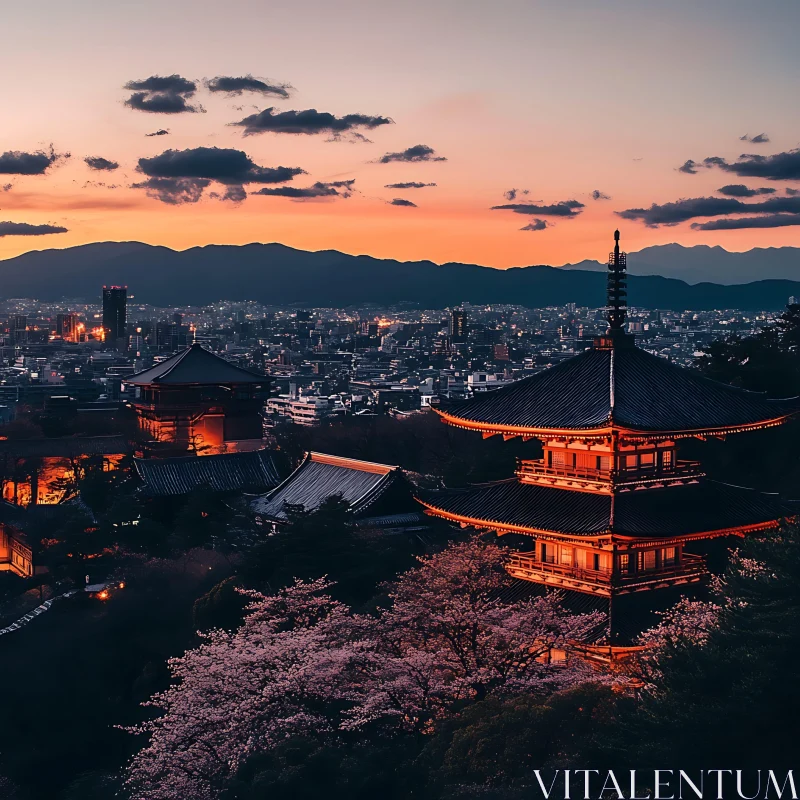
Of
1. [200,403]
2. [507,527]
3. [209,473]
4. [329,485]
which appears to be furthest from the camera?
[200,403]

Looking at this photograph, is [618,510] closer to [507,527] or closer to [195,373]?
[507,527]

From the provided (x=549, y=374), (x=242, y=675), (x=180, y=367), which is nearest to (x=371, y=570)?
(x=242, y=675)

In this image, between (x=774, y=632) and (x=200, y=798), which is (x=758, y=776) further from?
(x=200, y=798)

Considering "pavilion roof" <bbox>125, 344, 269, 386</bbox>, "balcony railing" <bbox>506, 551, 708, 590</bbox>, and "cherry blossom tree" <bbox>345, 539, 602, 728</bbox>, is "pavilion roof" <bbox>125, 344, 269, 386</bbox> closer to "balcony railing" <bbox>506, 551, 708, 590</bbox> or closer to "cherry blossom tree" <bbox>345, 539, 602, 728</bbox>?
"cherry blossom tree" <bbox>345, 539, 602, 728</bbox>

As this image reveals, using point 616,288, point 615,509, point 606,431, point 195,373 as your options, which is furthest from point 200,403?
point 606,431

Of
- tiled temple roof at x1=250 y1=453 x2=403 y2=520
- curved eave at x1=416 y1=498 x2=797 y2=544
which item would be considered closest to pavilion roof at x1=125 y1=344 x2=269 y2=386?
tiled temple roof at x1=250 y1=453 x2=403 y2=520
